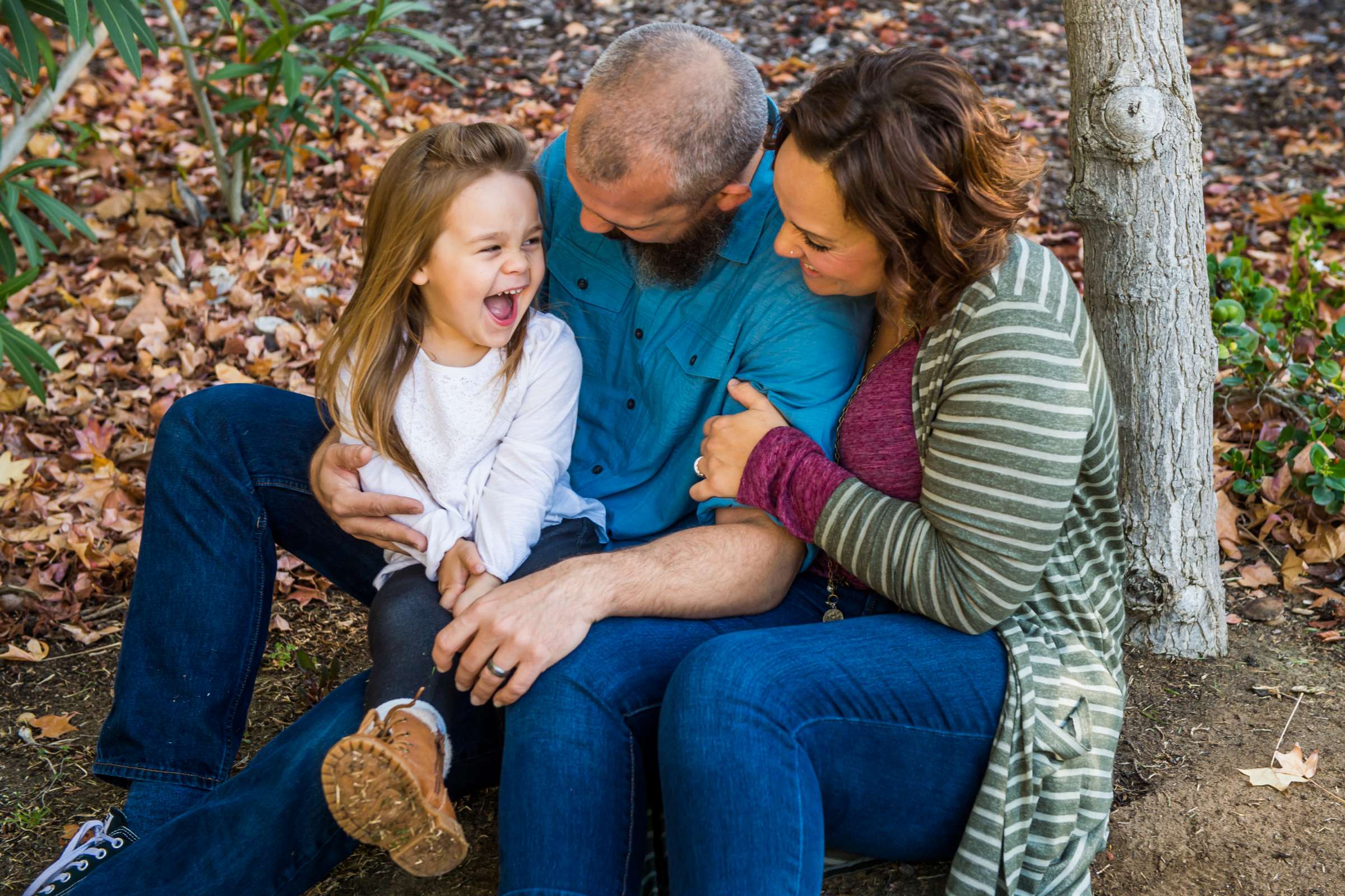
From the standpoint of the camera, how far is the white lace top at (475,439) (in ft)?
7.76

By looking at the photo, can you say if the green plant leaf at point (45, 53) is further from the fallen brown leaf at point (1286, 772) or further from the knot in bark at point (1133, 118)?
the fallen brown leaf at point (1286, 772)

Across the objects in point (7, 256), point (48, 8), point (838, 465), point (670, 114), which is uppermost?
point (48, 8)

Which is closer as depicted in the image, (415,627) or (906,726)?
(906,726)

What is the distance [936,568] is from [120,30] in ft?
8.36

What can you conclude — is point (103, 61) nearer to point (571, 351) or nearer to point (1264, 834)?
point (571, 351)

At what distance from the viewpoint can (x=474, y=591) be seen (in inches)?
86.9

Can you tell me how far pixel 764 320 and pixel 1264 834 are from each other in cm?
140

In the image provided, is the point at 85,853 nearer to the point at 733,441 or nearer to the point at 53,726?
the point at 53,726

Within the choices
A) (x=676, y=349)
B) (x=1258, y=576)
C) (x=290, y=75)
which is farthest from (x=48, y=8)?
(x=1258, y=576)

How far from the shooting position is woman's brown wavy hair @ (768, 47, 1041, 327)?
1.90 metres

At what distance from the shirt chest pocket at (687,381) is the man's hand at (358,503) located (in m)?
0.53

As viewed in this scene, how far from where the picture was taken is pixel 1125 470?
2.70 meters

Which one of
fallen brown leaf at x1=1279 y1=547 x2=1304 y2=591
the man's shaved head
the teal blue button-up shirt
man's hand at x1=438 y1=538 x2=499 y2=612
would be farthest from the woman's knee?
fallen brown leaf at x1=1279 y1=547 x2=1304 y2=591

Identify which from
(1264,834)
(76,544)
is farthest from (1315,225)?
(76,544)
